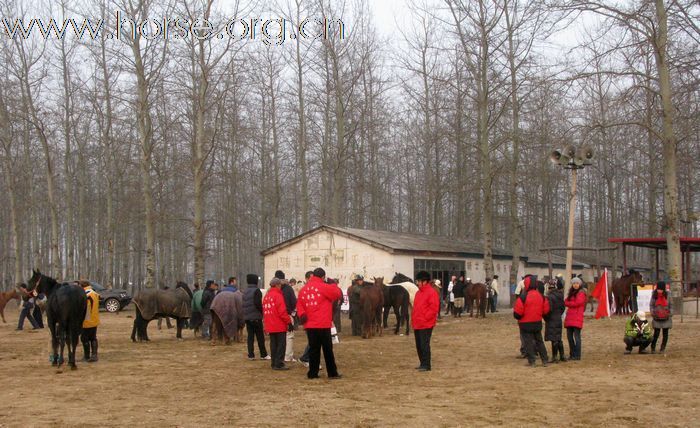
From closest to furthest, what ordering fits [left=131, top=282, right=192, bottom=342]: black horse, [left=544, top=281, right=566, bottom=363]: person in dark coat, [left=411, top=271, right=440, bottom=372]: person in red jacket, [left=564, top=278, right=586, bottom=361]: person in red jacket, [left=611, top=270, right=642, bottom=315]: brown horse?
[left=411, top=271, right=440, bottom=372]: person in red jacket → [left=544, top=281, right=566, bottom=363]: person in dark coat → [left=564, top=278, right=586, bottom=361]: person in red jacket → [left=131, top=282, right=192, bottom=342]: black horse → [left=611, top=270, right=642, bottom=315]: brown horse

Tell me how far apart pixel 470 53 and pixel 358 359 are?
65.7 feet

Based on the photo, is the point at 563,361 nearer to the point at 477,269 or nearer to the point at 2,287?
the point at 477,269

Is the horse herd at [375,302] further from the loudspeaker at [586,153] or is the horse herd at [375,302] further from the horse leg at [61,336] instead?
the horse leg at [61,336]

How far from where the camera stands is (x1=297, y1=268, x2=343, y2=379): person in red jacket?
38.4ft

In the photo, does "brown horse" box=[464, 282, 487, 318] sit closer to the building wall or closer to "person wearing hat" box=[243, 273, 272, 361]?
the building wall

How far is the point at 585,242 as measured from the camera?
214ft

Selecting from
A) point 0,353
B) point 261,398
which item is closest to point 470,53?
point 0,353

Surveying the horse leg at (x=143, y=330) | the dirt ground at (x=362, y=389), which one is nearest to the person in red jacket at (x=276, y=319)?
the dirt ground at (x=362, y=389)

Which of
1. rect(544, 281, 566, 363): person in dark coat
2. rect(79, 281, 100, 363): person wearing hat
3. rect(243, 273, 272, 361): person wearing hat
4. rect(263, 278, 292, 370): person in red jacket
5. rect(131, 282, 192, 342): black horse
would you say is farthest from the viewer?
rect(131, 282, 192, 342): black horse

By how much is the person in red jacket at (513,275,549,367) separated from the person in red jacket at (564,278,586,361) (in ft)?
2.26

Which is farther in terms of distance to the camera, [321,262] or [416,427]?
Result: [321,262]

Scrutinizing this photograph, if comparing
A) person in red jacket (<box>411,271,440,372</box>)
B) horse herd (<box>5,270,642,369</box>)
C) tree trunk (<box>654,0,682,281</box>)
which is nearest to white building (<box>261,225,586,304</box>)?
horse herd (<box>5,270,642,369</box>)

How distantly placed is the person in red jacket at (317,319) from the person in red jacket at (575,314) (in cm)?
451

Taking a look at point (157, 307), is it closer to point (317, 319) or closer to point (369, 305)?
point (369, 305)
